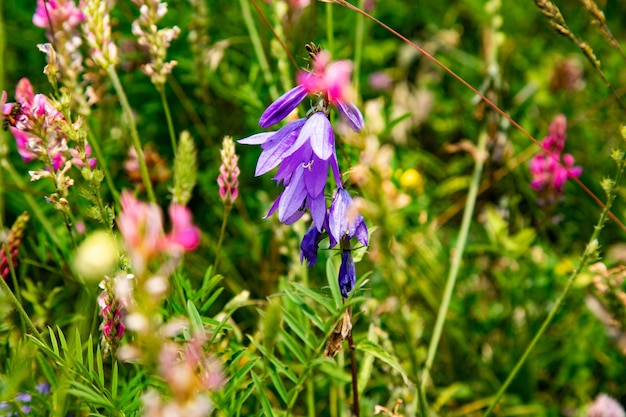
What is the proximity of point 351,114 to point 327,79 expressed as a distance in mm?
110

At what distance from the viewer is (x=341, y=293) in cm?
126

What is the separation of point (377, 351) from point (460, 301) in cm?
107

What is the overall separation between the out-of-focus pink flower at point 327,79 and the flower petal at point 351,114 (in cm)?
1

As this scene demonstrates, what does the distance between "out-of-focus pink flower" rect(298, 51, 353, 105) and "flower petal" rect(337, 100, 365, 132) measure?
13mm

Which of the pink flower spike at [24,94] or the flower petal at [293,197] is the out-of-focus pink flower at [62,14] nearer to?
the pink flower spike at [24,94]

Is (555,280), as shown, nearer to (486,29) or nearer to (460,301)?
(460,301)

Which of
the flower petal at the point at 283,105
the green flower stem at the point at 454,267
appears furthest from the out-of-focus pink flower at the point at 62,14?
the green flower stem at the point at 454,267

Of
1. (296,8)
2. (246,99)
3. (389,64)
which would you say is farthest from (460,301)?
(389,64)

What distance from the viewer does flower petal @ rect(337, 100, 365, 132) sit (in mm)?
1244

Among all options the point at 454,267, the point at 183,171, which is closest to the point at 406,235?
the point at 454,267

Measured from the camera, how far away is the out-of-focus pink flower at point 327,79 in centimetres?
114

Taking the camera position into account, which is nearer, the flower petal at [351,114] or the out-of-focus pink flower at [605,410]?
the flower petal at [351,114]

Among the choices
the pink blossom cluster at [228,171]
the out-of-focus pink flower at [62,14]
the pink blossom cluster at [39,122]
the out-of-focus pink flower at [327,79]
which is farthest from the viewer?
the out-of-focus pink flower at [62,14]

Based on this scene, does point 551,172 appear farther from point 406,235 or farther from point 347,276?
point 347,276
